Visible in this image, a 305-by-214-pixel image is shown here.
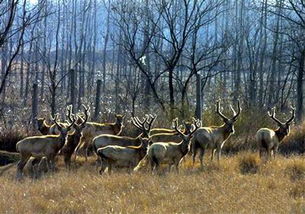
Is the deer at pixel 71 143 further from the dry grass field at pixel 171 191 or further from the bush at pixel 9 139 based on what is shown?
the bush at pixel 9 139

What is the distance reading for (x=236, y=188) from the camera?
421 inches

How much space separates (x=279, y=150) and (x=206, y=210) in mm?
9739

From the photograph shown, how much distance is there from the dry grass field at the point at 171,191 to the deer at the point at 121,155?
769 mm

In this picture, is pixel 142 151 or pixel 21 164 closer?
pixel 142 151

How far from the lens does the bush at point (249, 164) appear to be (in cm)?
Result: 1321

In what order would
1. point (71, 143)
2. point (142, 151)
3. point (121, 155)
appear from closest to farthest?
point (121, 155) → point (142, 151) → point (71, 143)

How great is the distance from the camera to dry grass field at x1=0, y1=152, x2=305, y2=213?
9445 millimetres

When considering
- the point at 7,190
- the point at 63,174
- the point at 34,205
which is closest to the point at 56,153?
the point at 63,174

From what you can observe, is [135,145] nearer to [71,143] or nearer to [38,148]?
[71,143]

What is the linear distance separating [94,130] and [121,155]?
3.54 metres

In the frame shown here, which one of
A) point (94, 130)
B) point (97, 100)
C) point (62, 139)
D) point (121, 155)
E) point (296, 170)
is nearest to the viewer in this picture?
point (296, 170)

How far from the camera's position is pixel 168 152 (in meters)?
14.1

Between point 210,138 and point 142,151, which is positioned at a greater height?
point 210,138

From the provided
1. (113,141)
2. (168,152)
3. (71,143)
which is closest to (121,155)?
(168,152)
